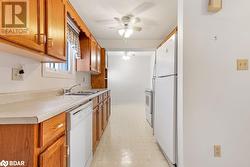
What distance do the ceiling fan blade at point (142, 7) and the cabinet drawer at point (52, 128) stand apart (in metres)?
2.54

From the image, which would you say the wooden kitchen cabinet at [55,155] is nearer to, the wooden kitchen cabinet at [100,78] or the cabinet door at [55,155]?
the cabinet door at [55,155]

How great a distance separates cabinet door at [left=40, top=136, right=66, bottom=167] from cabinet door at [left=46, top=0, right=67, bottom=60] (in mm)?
877

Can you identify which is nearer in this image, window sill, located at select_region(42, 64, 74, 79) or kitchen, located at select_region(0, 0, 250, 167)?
kitchen, located at select_region(0, 0, 250, 167)

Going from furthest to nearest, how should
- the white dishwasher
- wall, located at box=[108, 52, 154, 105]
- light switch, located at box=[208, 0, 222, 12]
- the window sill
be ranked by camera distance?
wall, located at box=[108, 52, 154, 105] → the window sill → light switch, located at box=[208, 0, 222, 12] → the white dishwasher

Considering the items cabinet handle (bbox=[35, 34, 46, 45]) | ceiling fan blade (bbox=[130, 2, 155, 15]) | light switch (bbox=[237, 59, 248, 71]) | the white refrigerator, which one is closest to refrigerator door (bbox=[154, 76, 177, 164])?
the white refrigerator

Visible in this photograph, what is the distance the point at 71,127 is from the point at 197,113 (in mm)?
1259

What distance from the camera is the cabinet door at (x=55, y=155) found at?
1192mm

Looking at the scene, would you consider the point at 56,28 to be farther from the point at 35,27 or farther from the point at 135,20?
the point at 135,20

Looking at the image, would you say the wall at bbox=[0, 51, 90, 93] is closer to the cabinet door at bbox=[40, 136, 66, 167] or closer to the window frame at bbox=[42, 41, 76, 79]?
the window frame at bbox=[42, 41, 76, 79]

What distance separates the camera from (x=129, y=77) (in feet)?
35.1

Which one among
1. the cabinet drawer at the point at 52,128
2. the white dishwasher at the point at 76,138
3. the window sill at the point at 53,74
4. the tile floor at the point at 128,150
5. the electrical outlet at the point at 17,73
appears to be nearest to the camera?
the cabinet drawer at the point at 52,128

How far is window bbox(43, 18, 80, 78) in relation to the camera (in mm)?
2777

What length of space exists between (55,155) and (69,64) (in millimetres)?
2746

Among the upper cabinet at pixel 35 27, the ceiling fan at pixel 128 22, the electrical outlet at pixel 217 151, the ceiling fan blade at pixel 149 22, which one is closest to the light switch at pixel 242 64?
the electrical outlet at pixel 217 151
